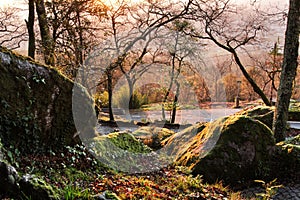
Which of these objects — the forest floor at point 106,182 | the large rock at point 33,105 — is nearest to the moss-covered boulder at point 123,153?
the forest floor at point 106,182

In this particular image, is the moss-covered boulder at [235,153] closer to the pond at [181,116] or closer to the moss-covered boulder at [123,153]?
the moss-covered boulder at [123,153]

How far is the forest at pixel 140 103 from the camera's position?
331 centimetres

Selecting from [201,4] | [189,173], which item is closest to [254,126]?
[189,173]

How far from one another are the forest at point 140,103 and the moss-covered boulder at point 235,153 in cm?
2

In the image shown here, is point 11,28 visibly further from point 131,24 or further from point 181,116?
point 181,116

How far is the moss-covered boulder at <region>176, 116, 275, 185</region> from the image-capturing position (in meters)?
4.64

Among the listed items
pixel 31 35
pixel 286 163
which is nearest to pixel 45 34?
pixel 31 35

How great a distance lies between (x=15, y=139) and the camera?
3.21 meters

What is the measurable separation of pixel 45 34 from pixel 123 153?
329 cm

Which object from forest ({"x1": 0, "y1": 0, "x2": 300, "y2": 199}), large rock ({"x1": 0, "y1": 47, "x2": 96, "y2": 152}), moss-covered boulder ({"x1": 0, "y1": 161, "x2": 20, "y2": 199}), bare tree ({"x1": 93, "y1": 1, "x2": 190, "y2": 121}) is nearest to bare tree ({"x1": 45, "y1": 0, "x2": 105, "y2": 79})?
forest ({"x1": 0, "y1": 0, "x2": 300, "y2": 199})

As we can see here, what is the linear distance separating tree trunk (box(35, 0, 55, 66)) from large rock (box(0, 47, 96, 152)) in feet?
7.95

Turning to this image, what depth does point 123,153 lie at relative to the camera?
187 inches

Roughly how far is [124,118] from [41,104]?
9.72 meters

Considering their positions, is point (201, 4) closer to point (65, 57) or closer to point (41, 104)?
point (65, 57)
